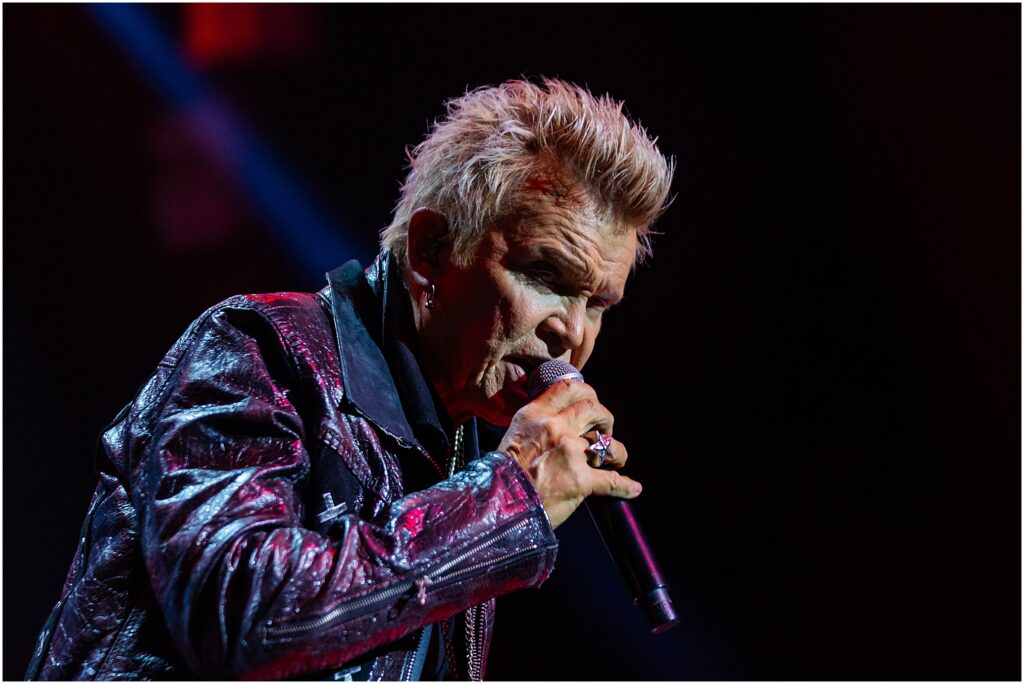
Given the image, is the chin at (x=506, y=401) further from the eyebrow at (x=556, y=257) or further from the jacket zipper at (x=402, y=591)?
the jacket zipper at (x=402, y=591)

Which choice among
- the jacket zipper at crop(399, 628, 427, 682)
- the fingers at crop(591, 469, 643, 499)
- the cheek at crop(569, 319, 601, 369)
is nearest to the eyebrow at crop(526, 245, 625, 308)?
the cheek at crop(569, 319, 601, 369)

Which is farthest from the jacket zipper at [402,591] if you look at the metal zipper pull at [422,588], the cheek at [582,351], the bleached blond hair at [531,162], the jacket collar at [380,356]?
the bleached blond hair at [531,162]

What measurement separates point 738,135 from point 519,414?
1832mm

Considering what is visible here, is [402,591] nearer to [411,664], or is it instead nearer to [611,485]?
[411,664]

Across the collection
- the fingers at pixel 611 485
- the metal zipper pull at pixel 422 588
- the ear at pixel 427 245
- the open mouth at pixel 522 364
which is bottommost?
the fingers at pixel 611 485

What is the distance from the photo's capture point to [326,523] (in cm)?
127

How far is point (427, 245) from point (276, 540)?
0.79m

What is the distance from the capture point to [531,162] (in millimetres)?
1759

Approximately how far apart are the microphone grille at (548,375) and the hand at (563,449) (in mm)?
→ 126

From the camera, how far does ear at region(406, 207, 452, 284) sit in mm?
1755

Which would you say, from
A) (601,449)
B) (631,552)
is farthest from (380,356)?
(631,552)

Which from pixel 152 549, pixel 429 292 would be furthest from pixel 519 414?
Result: pixel 152 549

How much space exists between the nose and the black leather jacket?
1.03ft

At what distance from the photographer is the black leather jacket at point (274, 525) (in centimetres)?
112
